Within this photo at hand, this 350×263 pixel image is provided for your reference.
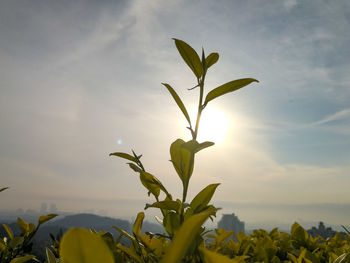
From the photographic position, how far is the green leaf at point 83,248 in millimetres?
512

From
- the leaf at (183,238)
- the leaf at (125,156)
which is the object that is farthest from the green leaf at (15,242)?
the leaf at (183,238)

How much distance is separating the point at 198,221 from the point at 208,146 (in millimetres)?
622

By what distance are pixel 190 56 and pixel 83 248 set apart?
0.99 meters

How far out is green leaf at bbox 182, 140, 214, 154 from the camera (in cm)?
100

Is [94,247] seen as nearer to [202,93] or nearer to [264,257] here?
[202,93]

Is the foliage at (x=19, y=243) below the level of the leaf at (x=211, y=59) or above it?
below

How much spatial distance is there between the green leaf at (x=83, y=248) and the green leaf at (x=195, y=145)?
0.53m

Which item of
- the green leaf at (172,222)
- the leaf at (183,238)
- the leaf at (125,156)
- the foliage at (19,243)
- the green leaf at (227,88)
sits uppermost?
the green leaf at (227,88)

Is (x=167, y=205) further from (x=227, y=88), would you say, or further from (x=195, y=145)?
(x=227, y=88)

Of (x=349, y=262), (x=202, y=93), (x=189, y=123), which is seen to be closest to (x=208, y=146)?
(x=189, y=123)

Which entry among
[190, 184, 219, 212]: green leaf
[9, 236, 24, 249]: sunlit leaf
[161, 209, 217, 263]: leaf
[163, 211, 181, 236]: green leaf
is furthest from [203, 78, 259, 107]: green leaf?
[9, 236, 24, 249]: sunlit leaf

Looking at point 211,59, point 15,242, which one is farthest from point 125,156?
point 15,242

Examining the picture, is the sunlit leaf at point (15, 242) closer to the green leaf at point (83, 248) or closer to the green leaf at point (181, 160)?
the green leaf at point (181, 160)

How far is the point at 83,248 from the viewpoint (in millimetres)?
520
